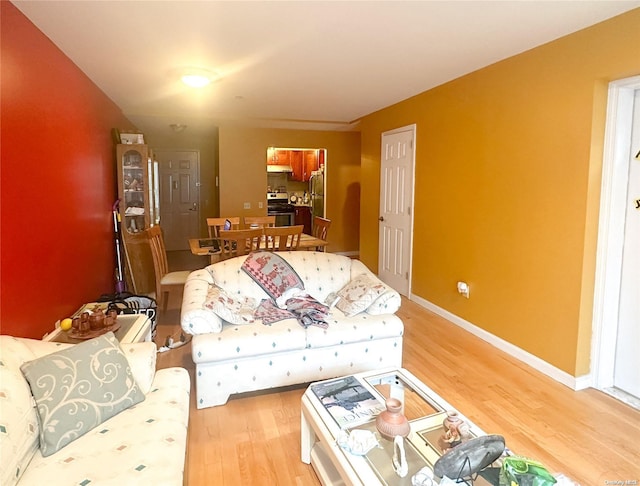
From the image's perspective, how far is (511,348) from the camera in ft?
11.1

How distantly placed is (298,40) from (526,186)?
2.07 m

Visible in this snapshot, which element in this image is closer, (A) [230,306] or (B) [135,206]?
(A) [230,306]

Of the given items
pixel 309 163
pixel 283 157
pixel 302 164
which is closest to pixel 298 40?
pixel 309 163

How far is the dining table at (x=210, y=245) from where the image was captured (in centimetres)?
408

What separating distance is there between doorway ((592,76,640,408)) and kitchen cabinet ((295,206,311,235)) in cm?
622

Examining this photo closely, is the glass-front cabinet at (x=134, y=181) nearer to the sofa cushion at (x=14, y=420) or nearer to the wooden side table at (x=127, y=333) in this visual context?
the wooden side table at (x=127, y=333)

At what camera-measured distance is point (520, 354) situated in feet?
10.8

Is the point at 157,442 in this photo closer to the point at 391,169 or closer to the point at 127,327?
the point at 127,327

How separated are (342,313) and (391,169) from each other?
2818 millimetres

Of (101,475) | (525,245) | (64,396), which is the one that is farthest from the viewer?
(525,245)

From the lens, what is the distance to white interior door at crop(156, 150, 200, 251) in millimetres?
8367

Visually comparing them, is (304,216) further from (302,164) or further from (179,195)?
(179,195)

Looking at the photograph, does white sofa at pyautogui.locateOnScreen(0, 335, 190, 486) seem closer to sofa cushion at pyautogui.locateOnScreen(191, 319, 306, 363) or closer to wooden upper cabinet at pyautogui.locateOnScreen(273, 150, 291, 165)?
sofa cushion at pyautogui.locateOnScreen(191, 319, 306, 363)

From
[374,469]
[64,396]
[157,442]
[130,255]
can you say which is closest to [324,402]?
[374,469]
